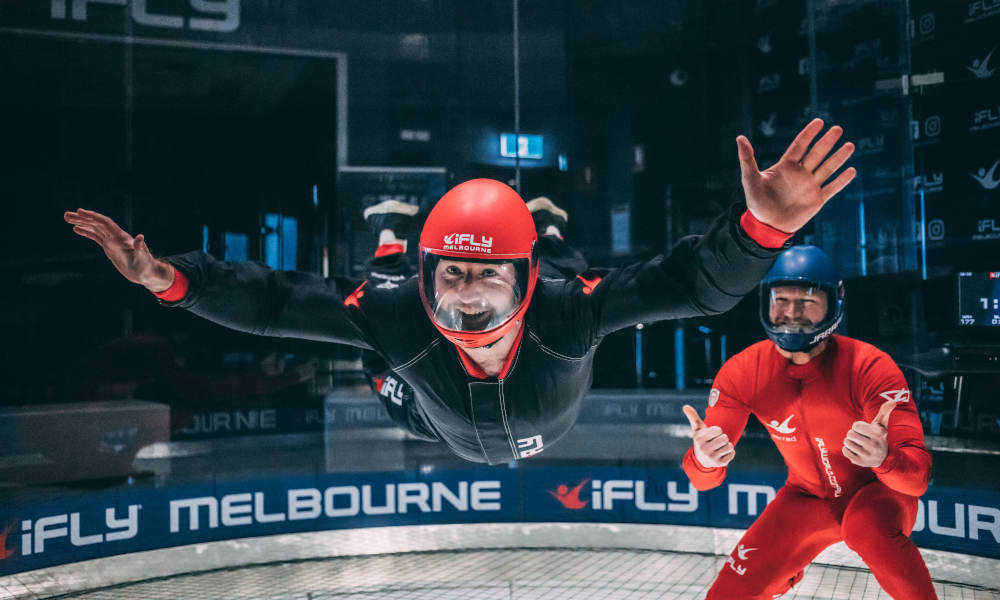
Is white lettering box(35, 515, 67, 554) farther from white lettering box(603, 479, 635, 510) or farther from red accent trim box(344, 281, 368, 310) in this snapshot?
white lettering box(603, 479, 635, 510)

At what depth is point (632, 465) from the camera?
6715 millimetres

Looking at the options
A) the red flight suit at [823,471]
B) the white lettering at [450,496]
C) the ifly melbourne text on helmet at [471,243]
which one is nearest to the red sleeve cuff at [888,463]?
the red flight suit at [823,471]

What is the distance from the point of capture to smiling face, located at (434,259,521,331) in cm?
272

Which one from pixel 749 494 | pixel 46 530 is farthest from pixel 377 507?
pixel 749 494

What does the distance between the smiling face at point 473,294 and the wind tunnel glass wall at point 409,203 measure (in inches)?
82.6

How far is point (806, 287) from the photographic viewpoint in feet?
12.6

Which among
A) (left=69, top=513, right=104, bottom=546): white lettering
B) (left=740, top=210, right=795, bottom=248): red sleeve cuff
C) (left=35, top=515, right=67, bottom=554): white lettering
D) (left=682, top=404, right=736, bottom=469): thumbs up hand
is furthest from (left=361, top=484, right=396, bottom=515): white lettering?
(left=740, top=210, right=795, bottom=248): red sleeve cuff

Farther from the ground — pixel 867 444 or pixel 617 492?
pixel 867 444

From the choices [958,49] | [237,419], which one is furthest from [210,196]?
[958,49]

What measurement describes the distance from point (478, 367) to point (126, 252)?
4.66 ft

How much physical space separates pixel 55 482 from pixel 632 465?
15.3ft

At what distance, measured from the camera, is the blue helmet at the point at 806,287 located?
380 centimetres

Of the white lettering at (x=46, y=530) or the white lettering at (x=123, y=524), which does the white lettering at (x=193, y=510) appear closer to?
the white lettering at (x=123, y=524)

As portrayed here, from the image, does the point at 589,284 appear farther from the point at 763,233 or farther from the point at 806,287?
the point at 806,287
